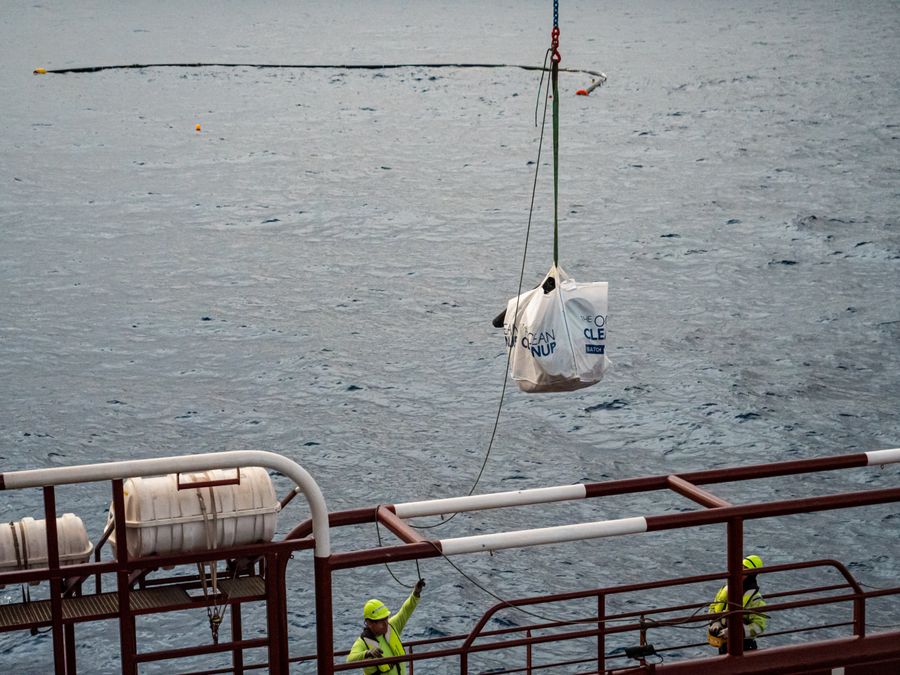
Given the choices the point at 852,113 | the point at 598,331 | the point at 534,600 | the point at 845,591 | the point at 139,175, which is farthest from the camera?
the point at 852,113

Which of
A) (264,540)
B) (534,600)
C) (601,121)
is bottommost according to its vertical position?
(534,600)

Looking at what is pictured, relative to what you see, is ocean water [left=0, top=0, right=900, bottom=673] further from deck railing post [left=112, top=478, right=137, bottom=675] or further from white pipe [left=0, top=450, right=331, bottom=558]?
white pipe [left=0, top=450, right=331, bottom=558]

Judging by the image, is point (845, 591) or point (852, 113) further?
point (852, 113)

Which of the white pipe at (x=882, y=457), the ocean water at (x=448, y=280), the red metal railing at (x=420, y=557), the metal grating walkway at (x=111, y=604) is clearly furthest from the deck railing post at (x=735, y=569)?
the ocean water at (x=448, y=280)

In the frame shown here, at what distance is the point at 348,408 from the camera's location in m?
38.2

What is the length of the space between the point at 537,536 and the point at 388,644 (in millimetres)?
3801

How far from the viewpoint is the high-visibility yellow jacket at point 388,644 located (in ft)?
34.6

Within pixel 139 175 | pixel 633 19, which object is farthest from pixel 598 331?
pixel 633 19

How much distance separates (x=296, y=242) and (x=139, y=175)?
10.6 m

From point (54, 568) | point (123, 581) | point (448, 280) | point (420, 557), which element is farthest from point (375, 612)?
point (448, 280)

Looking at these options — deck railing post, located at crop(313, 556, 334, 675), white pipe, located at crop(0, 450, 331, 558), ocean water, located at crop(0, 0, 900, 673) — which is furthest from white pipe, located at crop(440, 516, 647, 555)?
ocean water, located at crop(0, 0, 900, 673)

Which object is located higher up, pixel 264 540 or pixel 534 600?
pixel 264 540

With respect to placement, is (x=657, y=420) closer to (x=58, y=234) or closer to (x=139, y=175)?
(x=58, y=234)

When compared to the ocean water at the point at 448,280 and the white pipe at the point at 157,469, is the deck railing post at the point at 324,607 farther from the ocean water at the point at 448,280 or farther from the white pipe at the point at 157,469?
Result: the ocean water at the point at 448,280
